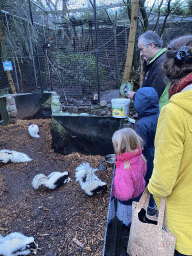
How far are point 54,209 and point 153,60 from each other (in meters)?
2.43

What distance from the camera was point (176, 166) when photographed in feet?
3.51

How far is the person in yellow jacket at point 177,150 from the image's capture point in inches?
39.6

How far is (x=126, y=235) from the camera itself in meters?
2.39

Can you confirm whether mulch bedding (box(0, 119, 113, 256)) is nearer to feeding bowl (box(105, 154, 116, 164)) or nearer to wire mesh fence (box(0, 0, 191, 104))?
feeding bowl (box(105, 154, 116, 164))

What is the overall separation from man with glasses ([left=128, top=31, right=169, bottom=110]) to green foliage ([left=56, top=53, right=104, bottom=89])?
4.60m

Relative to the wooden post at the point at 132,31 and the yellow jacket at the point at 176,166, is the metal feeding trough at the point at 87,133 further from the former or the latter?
the yellow jacket at the point at 176,166

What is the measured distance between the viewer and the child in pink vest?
206 cm

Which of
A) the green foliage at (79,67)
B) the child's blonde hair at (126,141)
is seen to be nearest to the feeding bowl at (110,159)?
the child's blonde hair at (126,141)

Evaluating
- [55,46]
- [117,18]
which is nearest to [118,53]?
[117,18]

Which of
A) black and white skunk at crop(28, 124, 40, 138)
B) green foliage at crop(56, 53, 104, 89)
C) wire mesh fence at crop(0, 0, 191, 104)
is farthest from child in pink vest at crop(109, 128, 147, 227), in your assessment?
green foliage at crop(56, 53, 104, 89)

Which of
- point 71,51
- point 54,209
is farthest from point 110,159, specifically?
point 71,51

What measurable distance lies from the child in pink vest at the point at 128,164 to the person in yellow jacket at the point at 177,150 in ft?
2.75

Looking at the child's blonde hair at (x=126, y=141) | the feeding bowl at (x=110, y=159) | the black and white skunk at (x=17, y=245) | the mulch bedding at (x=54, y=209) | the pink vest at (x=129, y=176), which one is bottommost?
the mulch bedding at (x=54, y=209)

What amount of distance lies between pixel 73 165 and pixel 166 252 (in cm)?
279
